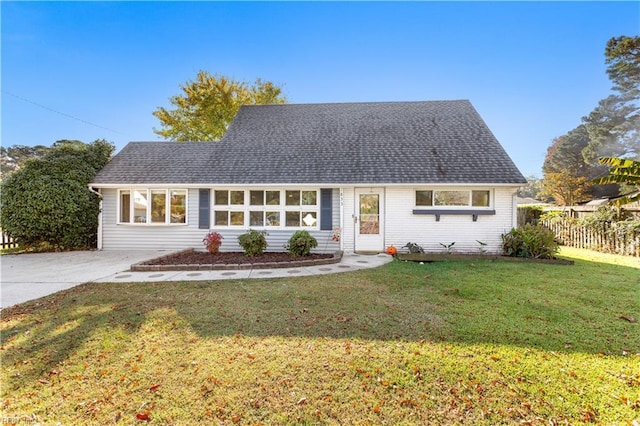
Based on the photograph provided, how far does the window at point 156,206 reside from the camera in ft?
35.4

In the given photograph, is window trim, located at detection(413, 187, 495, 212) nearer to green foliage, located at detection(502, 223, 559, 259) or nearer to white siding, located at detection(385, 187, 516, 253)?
white siding, located at detection(385, 187, 516, 253)

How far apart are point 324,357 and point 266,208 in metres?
7.91

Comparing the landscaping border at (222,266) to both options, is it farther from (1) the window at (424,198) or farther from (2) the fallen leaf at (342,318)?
(1) the window at (424,198)

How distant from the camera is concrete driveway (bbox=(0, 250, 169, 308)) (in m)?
5.66

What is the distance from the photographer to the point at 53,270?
7.55 meters

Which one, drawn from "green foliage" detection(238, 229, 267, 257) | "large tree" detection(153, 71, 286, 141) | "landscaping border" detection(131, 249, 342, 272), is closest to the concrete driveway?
"landscaping border" detection(131, 249, 342, 272)

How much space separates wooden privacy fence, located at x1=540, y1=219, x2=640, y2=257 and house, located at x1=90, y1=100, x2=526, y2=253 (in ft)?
15.0

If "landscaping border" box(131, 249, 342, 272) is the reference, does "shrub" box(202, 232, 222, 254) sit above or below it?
above

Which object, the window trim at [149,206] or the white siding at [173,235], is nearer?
the white siding at [173,235]

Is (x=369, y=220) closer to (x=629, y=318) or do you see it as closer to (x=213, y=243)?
(x=213, y=243)

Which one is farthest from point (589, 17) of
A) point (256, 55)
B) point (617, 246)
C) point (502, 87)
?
point (256, 55)

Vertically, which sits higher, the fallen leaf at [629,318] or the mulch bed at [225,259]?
the mulch bed at [225,259]

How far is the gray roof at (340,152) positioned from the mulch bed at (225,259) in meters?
2.81

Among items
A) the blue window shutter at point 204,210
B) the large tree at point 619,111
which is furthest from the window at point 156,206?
the large tree at point 619,111
